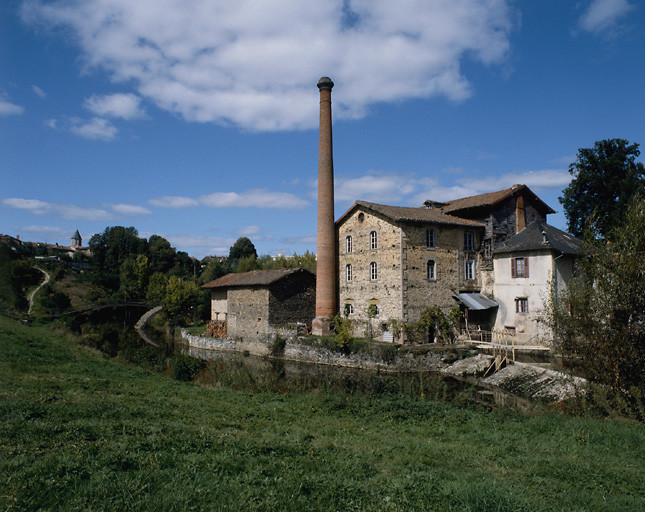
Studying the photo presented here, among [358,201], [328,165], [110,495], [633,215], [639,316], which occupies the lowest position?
[110,495]

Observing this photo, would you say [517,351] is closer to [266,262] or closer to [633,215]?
[633,215]

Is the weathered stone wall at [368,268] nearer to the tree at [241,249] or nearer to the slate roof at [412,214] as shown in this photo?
the slate roof at [412,214]

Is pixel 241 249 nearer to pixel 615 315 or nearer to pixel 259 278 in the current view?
pixel 259 278

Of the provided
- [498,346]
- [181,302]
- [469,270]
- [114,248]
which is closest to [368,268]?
[469,270]

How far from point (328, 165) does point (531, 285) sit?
13868 mm

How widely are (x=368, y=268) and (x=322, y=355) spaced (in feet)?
20.2

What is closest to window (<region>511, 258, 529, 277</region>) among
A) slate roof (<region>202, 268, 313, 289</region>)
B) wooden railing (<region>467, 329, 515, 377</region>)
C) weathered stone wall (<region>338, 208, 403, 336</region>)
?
wooden railing (<region>467, 329, 515, 377</region>)

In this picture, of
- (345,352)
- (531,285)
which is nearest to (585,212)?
(531,285)

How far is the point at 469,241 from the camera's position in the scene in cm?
2570

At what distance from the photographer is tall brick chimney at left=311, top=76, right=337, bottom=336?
2616cm

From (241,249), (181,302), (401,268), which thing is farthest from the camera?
(241,249)

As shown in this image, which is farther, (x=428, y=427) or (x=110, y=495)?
(x=428, y=427)

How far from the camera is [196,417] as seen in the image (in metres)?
9.09

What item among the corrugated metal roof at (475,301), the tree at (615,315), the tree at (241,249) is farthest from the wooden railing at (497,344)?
the tree at (241,249)
